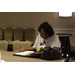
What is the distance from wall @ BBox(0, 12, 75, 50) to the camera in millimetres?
5953

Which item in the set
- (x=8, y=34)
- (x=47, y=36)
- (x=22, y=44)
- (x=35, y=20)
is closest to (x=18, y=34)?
(x=8, y=34)

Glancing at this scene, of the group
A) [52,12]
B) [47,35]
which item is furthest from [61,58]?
[52,12]

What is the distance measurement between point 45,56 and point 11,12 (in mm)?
4450

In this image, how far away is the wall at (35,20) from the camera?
19.5 ft

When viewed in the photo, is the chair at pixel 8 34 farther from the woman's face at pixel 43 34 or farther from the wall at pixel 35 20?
the woman's face at pixel 43 34

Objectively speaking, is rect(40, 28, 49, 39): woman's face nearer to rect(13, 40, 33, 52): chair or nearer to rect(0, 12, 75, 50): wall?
rect(13, 40, 33, 52): chair

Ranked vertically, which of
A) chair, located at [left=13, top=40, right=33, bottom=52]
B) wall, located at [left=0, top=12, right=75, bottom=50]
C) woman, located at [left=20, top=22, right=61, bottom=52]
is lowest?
chair, located at [left=13, top=40, right=33, bottom=52]

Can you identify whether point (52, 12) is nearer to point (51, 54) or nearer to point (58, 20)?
point (58, 20)

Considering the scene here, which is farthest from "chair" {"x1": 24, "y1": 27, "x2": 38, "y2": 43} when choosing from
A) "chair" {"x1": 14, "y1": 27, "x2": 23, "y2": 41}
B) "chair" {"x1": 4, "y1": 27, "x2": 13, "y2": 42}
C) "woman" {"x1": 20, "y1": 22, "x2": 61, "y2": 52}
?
"woman" {"x1": 20, "y1": 22, "x2": 61, "y2": 52}

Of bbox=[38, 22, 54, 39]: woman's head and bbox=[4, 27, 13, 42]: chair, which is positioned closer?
bbox=[38, 22, 54, 39]: woman's head

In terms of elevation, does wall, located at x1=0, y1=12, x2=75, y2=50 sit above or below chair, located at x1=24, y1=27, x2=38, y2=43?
above

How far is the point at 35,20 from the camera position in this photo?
6070 mm

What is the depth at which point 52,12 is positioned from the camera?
19.7ft


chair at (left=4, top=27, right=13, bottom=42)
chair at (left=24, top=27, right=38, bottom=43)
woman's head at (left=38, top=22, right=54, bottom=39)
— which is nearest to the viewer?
woman's head at (left=38, top=22, right=54, bottom=39)
